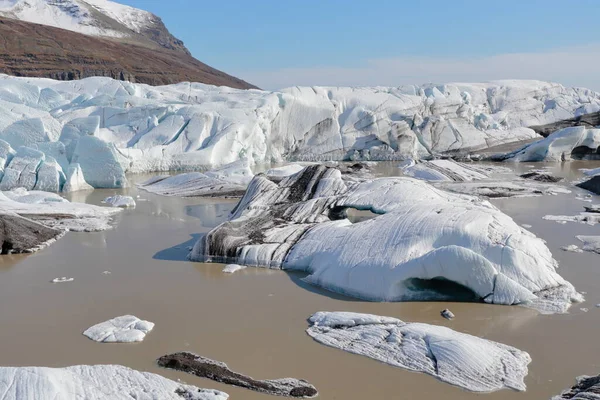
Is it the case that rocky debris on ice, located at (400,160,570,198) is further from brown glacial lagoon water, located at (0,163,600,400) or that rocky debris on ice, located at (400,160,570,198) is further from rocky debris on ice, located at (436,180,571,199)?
brown glacial lagoon water, located at (0,163,600,400)

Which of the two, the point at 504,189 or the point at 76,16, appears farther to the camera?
the point at 76,16

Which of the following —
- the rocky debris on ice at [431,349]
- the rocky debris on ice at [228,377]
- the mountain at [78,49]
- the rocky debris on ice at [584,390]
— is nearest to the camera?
the rocky debris on ice at [584,390]

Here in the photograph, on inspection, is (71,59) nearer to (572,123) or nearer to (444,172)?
(572,123)

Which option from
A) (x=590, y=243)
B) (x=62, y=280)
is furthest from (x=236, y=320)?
(x=590, y=243)

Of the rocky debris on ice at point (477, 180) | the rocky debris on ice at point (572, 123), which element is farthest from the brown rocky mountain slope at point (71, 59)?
the rocky debris on ice at point (477, 180)

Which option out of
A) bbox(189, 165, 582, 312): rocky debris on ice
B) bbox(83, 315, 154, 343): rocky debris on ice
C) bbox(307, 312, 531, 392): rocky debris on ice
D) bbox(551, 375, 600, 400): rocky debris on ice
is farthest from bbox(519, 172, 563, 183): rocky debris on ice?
bbox(83, 315, 154, 343): rocky debris on ice

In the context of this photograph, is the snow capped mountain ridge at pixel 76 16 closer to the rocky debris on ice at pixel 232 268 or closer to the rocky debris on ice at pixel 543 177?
the rocky debris on ice at pixel 543 177

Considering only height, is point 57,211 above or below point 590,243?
below
